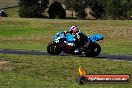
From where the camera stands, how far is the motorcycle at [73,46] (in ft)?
94.7

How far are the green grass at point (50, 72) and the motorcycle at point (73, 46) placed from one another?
536cm

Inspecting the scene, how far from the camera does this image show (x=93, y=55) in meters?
28.9

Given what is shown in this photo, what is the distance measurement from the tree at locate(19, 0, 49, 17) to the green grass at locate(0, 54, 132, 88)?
65469 millimetres

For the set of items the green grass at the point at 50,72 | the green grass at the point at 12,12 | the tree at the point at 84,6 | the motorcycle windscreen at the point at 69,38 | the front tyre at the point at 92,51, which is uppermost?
the green grass at the point at 50,72

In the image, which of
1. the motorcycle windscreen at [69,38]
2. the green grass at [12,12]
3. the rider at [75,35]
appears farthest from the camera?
the green grass at [12,12]

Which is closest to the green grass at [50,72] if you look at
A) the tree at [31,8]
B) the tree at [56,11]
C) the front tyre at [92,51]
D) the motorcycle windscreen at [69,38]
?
the front tyre at [92,51]

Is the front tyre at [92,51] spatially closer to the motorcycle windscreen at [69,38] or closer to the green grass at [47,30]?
the motorcycle windscreen at [69,38]

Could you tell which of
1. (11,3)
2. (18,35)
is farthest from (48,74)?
(11,3)

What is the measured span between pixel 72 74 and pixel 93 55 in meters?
9.81

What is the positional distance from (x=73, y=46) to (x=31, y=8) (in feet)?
195

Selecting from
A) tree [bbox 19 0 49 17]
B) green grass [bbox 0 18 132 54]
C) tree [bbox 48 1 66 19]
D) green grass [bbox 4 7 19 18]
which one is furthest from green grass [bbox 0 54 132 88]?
green grass [bbox 4 7 19 18]

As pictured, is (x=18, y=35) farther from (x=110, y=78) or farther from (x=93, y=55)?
(x=110, y=78)

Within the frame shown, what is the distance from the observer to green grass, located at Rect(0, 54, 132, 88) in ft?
55.3

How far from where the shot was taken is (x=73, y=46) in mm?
29359
